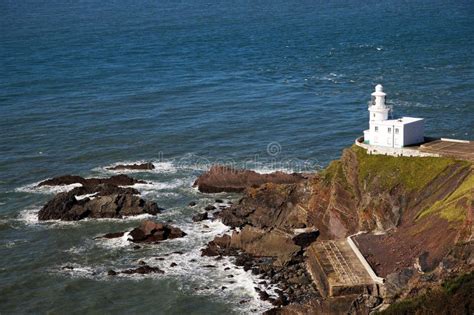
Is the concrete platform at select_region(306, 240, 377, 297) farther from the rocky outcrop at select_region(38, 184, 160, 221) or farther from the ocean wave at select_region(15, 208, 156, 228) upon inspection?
the rocky outcrop at select_region(38, 184, 160, 221)

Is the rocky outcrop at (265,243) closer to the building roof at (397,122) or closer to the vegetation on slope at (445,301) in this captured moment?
the building roof at (397,122)

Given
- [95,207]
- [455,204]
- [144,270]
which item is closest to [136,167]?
[95,207]

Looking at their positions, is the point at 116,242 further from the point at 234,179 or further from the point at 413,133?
the point at 413,133

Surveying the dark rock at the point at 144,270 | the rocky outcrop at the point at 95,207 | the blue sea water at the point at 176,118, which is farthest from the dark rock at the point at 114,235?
the dark rock at the point at 144,270

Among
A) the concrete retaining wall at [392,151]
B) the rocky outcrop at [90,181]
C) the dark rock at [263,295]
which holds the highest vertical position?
the concrete retaining wall at [392,151]

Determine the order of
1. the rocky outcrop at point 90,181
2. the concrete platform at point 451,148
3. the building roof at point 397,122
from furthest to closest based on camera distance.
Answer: the rocky outcrop at point 90,181 → the building roof at point 397,122 → the concrete platform at point 451,148

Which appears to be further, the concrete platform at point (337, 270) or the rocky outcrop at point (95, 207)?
the rocky outcrop at point (95, 207)

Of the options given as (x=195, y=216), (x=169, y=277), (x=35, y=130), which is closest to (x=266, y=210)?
(x=195, y=216)

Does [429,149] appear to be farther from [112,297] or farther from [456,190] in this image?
[112,297]
